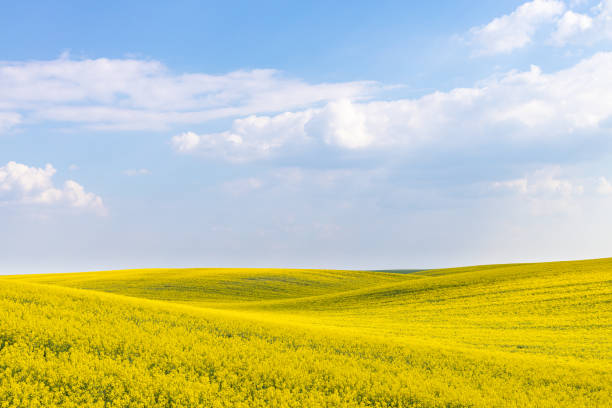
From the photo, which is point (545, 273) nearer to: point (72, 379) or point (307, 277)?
point (307, 277)

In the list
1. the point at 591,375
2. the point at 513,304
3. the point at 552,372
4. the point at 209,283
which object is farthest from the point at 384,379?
the point at 209,283

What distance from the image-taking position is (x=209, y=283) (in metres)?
55.5

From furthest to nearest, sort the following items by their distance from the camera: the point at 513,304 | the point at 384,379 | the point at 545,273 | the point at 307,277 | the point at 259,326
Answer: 1. the point at 307,277
2. the point at 545,273
3. the point at 513,304
4. the point at 259,326
5. the point at 384,379

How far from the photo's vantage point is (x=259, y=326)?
15695 mm

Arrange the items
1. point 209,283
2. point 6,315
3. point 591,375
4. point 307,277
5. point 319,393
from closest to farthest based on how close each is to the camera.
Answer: point 319,393 → point 6,315 → point 591,375 → point 209,283 → point 307,277

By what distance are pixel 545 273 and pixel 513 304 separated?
1400 cm

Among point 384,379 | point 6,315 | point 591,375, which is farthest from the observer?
point 591,375

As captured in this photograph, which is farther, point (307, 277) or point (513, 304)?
point (307, 277)

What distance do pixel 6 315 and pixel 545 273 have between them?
44.2m

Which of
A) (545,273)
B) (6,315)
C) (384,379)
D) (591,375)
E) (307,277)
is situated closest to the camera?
(384,379)

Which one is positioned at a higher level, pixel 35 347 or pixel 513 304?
pixel 35 347

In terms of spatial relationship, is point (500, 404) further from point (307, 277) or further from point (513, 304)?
point (307, 277)

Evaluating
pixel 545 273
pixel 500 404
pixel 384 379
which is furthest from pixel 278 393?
pixel 545 273

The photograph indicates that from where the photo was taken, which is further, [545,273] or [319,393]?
[545,273]
